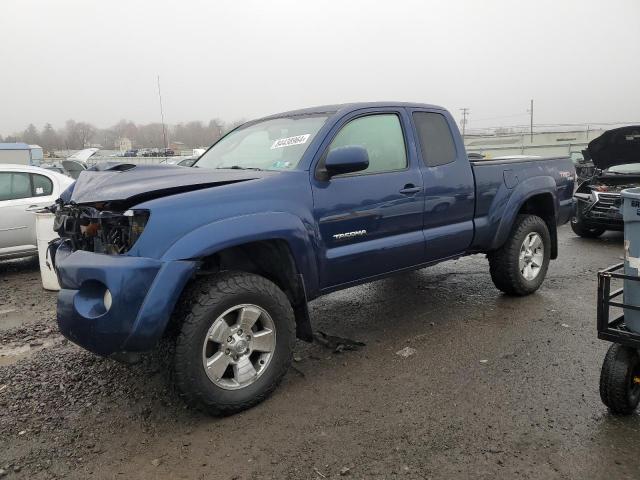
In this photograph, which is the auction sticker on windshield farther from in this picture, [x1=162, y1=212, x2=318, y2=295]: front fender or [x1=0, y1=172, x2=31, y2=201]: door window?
[x1=0, y1=172, x2=31, y2=201]: door window

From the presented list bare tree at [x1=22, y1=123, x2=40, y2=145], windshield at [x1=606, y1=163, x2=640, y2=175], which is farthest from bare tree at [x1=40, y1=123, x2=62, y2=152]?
windshield at [x1=606, y1=163, x2=640, y2=175]

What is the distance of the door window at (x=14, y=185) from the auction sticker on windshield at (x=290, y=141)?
4931 mm

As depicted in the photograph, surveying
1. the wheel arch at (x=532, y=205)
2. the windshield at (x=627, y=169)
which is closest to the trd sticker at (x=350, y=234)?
the wheel arch at (x=532, y=205)

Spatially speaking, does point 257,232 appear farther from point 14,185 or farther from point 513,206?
point 14,185

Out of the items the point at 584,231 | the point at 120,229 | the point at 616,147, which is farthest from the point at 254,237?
the point at 584,231

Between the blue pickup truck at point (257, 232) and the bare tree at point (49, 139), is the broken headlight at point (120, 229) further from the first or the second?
the bare tree at point (49, 139)

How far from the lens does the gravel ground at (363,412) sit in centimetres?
263

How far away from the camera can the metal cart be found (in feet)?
9.44

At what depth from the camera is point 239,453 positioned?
275 centimetres

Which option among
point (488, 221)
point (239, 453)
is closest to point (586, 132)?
point (488, 221)

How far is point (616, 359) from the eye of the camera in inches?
116

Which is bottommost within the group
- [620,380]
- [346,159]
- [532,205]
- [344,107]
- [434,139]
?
[620,380]

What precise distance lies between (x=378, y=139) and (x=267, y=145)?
88 cm

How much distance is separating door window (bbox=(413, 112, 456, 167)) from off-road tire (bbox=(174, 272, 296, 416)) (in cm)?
192
